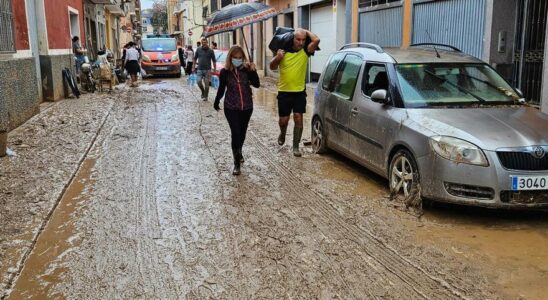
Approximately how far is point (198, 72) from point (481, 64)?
35.2ft

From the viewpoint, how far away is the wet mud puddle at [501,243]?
3963 millimetres

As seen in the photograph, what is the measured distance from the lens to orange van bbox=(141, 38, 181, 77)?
26.8 m

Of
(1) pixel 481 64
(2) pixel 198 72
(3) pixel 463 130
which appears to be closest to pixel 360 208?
(3) pixel 463 130

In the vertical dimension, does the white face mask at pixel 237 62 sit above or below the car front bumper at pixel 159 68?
above

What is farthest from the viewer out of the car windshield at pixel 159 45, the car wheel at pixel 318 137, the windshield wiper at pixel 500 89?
the car windshield at pixel 159 45

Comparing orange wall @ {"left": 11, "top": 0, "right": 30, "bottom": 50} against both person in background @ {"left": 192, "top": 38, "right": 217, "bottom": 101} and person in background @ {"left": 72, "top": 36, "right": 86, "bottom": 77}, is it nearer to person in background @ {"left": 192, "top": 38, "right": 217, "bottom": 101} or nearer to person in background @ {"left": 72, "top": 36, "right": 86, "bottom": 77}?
person in background @ {"left": 192, "top": 38, "right": 217, "bottom": 101}

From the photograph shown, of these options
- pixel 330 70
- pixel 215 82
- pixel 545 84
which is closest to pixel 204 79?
pixel 215 82

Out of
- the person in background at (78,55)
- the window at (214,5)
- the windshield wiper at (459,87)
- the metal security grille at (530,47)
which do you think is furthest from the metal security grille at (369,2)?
the window at (214,5)

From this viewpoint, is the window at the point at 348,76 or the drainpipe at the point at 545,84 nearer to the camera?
the window at the point at 348,76

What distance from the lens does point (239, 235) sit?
4969 millimetres

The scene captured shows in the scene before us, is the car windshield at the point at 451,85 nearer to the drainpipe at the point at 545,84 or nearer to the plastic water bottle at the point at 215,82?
the drainpipe at the point at 545,84

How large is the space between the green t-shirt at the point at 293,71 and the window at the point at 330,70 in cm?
35

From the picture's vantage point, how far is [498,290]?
3.82 m

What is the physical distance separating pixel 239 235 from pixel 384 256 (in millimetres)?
1313
